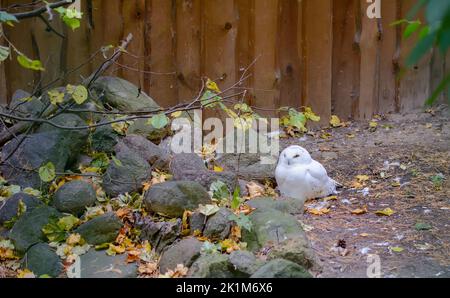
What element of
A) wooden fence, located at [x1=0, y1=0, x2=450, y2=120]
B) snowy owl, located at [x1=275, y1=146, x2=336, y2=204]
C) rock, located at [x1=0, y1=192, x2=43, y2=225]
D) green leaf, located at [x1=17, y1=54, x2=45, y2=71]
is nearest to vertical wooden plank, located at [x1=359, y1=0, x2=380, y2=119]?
wooden fence, located at [x1=0, y1=0, x2=450, y2=120]

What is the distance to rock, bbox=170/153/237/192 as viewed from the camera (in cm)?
412

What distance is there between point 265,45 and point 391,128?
1.28m

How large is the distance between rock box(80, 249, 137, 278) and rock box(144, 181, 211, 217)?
14.2 inches

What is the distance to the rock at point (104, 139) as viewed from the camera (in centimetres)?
455

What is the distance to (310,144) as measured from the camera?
209 inches

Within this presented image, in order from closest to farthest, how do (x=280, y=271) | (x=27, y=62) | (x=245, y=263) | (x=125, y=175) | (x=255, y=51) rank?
(x=27, y=62), (x=280, y=271), (x=245, y=263), (x=125, y=175), (x=255, y=51)

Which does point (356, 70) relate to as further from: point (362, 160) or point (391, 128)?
point (362, 160)

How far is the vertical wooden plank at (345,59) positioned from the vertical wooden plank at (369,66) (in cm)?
5

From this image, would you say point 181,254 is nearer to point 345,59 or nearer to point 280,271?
point 280,271

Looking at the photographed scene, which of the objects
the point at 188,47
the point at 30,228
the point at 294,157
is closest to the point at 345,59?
the point at 188,47

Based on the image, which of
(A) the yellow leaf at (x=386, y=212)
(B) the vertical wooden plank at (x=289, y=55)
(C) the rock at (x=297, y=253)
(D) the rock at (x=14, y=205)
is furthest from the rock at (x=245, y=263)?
→ (B) the vertical wooden plank at (x=289, y=55)

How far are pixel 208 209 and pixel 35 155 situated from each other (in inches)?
51.9

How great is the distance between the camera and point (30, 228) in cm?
365
